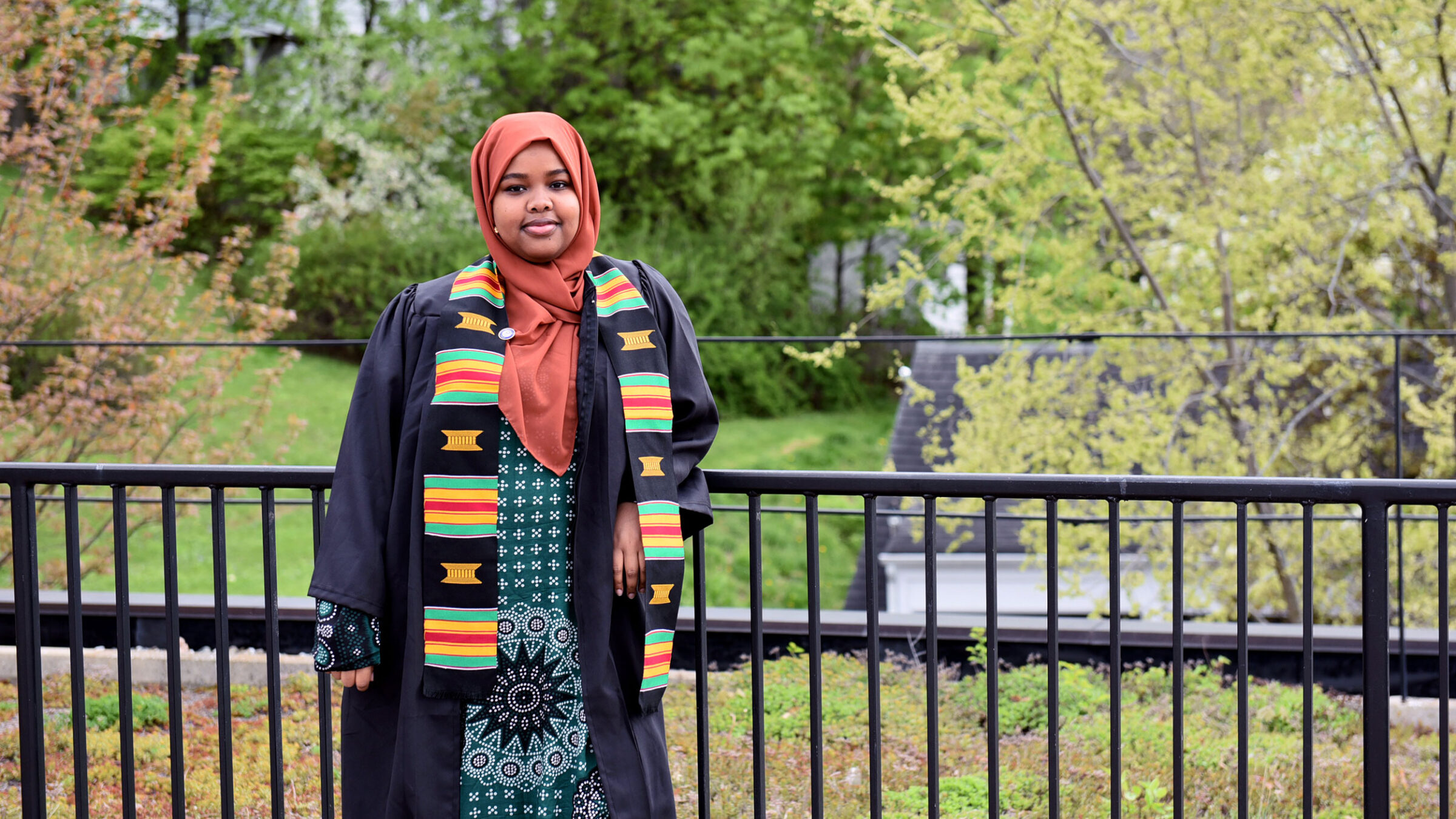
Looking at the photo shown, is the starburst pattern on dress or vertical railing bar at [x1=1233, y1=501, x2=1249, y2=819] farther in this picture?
vertical railing bar at [x1=1233, y1=501, x2=1249, y2=819]

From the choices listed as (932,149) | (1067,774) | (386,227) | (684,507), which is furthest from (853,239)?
(684,507)

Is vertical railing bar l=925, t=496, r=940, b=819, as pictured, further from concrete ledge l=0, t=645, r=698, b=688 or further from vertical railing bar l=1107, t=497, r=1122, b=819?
concrete ledge l=0, t=645, r=698, b=688

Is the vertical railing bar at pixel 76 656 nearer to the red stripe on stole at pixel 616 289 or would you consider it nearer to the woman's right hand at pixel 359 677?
the woman's right hand at pixel 359 677

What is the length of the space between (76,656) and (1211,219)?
20.9 ft

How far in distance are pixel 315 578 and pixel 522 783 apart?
508 millimetres

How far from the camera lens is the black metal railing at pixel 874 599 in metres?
2.18

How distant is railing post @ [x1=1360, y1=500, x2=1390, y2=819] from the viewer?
2166mm

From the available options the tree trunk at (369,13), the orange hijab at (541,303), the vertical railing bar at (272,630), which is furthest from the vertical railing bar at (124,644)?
the tree trunk at (369,13)

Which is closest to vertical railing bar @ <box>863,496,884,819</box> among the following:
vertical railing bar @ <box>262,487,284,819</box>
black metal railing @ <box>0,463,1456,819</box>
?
black metal railing @ <box>0,463,1456,819</box>

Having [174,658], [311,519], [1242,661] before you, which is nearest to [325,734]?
[174,658]

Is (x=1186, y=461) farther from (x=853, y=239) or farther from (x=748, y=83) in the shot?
(x=853, y=239)

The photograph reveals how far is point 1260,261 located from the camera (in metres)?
7.20

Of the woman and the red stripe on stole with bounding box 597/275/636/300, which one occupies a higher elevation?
the red stripe on stole with bounding box 597/275/636/300

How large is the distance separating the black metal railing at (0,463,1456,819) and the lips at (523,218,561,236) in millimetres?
598
